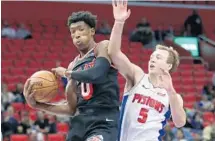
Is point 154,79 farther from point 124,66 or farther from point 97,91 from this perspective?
point 97,91

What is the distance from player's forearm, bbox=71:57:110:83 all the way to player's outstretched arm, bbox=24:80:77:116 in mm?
278

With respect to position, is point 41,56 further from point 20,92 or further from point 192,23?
point 192,23

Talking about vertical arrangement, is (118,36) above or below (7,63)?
above

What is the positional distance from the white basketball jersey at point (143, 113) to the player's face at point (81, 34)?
52 cm

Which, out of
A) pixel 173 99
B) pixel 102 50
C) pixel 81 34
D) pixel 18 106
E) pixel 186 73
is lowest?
pixel 18 106

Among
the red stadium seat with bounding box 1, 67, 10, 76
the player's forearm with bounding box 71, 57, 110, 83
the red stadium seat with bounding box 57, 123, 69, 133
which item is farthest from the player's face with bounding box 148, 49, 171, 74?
the red stadium seat with bounding box 1, 67, 10, 76

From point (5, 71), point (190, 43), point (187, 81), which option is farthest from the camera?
point (190, 43)

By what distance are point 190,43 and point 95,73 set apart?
14153 mm

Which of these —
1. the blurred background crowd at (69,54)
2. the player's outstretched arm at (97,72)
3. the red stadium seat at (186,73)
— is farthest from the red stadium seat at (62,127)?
the player's outstretched arm at (97,72)

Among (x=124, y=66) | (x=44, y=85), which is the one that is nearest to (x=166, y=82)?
(x=124, y=66)

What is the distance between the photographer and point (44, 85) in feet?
13.8

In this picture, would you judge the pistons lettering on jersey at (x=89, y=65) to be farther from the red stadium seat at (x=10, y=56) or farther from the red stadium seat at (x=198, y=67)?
the red stadium seat at (x=198, y=67)

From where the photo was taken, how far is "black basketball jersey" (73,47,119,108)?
4172 millimetres

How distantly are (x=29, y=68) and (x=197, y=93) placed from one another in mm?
4138
